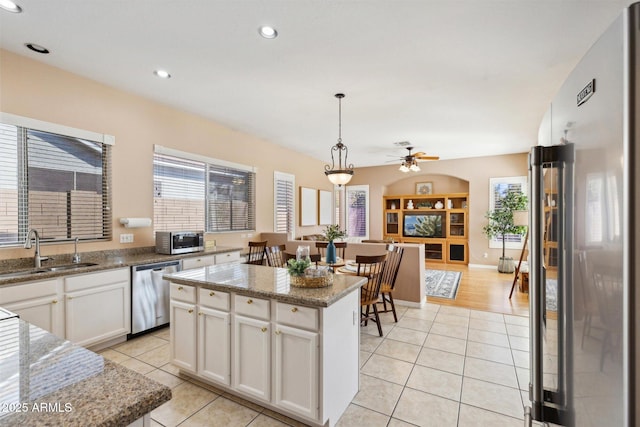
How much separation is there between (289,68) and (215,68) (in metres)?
0.79

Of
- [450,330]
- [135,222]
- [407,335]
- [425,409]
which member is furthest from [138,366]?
[450,330]

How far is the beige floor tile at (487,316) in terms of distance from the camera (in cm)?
405

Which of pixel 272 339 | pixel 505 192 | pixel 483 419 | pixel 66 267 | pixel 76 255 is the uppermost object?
pixel 505 192

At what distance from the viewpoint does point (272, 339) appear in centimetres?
204

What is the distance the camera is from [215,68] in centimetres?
318

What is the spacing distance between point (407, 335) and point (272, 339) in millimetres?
2073

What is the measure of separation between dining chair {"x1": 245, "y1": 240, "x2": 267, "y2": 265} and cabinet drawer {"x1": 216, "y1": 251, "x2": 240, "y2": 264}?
0.42 m

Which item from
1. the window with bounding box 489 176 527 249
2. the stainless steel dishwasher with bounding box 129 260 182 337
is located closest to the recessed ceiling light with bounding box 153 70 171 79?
the stainless steel dishwasher with bounding box 129 260 182 337

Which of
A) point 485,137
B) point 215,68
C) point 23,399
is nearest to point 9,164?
point 215,68

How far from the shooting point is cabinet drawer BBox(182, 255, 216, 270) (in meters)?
3.89

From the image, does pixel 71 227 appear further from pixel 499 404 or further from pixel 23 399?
pixel 499 404

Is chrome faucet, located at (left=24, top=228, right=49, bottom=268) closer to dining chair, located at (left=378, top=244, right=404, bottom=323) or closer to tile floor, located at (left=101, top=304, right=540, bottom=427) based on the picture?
tile floor, located at (left=101, top=304, right=540, bottom=427)

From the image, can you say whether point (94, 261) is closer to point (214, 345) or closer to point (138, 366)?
point (138, 366)

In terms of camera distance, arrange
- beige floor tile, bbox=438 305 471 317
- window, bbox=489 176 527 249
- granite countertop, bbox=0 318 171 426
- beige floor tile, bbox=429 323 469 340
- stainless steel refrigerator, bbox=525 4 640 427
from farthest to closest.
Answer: window, bbox=489 176 527 249 → beige floor tile, bbox=438 305 471 317 → beige floor tile, bbox=429 323 469 340 → granite countertop, bbox=0 318 171 426 → stainless steel refrigerator, bbox=525 4 640 427
